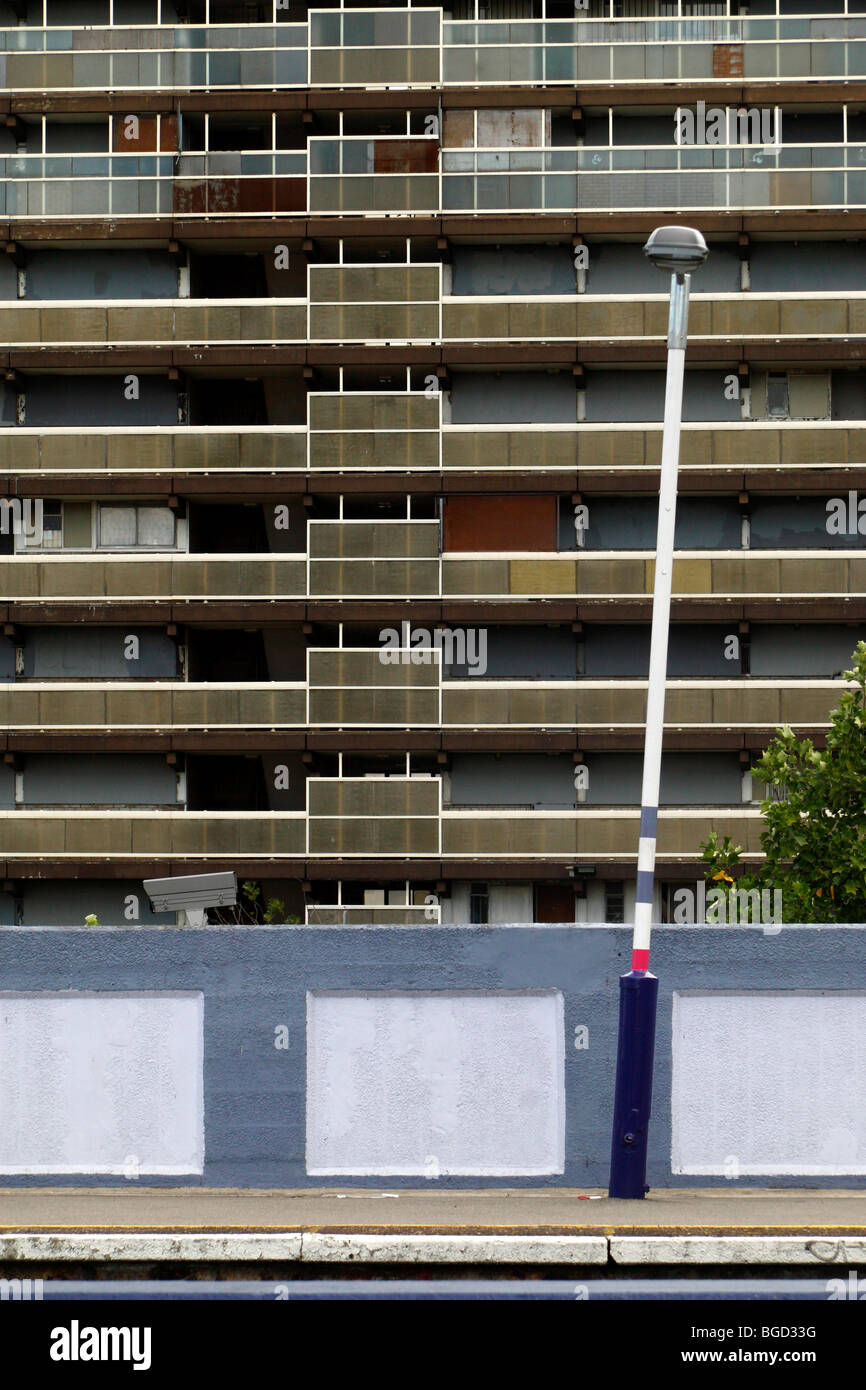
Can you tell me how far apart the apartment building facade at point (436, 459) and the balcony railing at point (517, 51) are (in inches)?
3.5

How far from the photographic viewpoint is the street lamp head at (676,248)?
39.7 feet

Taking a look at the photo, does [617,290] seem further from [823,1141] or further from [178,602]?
[823,1141]

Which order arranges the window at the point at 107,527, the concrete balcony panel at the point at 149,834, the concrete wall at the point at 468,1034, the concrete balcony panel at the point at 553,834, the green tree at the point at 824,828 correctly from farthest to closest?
the window at the point at 107,527 < the concrete balcony panel at the point at 149,834 < the concrete balcony panel at the point at 553,834 < the green tree at the point at 824,828 < the concrete wall at the point at 468,1034

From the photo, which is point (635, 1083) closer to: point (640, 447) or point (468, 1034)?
point (468, 1034)

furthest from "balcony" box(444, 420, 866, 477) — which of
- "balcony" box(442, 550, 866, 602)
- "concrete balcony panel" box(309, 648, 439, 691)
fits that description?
"concrete balcony panel" box(309, 648, 439, 691)

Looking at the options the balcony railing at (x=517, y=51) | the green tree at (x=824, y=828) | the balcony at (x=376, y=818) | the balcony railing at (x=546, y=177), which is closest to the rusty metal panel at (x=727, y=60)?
the balcony railing at (x=517, y=51)

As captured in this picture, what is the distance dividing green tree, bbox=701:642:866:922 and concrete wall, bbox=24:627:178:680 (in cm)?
2148

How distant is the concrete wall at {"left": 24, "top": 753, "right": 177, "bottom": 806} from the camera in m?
39.4

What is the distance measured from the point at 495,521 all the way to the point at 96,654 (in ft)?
35.7

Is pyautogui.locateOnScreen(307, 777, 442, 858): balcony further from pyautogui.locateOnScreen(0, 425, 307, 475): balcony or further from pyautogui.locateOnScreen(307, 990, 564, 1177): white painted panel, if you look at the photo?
pyautogui.locateOnScreen(307, 990, 564, 1177): white painted panel

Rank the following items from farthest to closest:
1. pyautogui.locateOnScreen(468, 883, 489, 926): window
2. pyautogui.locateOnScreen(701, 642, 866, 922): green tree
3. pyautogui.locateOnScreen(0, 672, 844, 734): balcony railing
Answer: pyautogui.locateOnScreen(468, 883, 489, 926): window, pyautogui.locateOnScreen(0, 672, 844, 734): balcony railing, pyautogui.locateOnScreen(701, 642, 866, 922): green tree

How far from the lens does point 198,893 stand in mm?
16484

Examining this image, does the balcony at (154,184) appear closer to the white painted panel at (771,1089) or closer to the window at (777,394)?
the window at (777,394)
